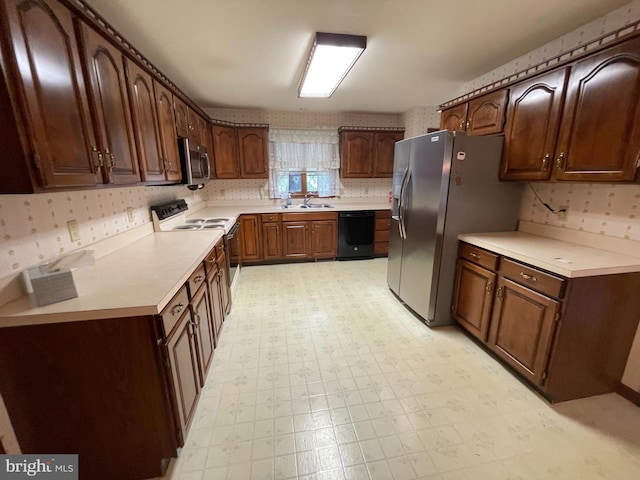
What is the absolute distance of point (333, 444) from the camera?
1436 mm

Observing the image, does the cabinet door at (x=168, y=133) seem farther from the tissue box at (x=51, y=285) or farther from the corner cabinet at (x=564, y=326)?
the corner cabinet at (x=564, y=326)

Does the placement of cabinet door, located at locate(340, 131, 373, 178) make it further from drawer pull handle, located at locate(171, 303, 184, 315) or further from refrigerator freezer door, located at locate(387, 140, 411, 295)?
drawer pull handle, located at locate(171, 303, 184, 315)

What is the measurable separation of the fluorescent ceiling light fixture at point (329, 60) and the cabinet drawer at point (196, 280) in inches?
74.9

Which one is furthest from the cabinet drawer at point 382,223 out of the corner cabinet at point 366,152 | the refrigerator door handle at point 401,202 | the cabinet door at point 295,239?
the refrigerator door handle at point 401,202

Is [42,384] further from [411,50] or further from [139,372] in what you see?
[411,50]

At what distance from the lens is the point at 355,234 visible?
4348 mm

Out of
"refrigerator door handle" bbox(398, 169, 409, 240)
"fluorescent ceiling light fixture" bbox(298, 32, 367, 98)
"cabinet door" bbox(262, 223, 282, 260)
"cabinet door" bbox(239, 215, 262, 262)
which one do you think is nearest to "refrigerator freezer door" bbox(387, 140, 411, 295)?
"refrigerator door handle" bbox(398, 169, 409, 240)

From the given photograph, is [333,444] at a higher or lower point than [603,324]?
lower

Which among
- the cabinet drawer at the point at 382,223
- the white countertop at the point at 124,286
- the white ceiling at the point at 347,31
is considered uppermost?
the white ceiling at the point at 347,31

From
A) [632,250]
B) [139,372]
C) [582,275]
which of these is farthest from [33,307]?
[632,250]

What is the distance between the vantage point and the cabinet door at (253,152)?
4.16 meters

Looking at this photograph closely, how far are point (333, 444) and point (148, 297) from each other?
48.3 inches

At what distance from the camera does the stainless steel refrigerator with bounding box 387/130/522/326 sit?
2197 millimetres

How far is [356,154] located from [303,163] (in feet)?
3.06
